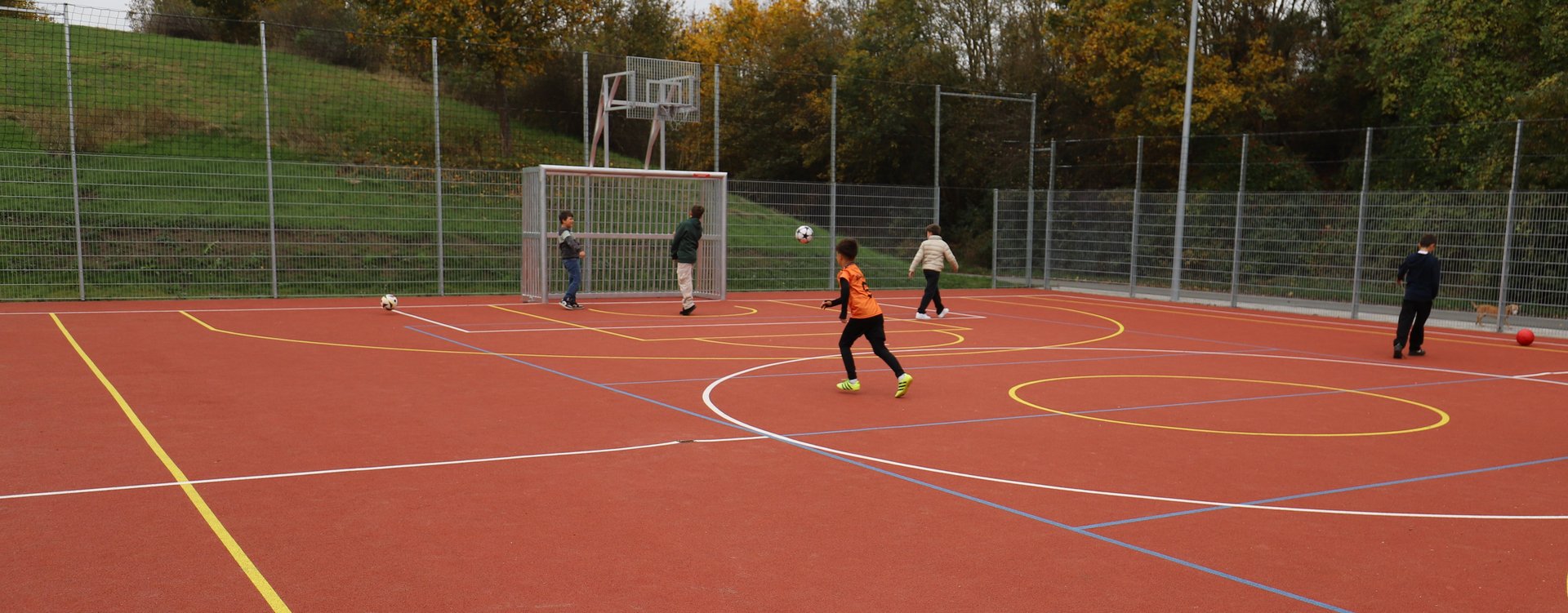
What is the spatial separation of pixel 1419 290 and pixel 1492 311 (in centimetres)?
546

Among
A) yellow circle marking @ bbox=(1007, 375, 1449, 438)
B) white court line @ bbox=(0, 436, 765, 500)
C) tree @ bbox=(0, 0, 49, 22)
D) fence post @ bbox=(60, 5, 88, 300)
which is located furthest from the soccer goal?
white court line @ bbox=(0, 436, 765, 500)

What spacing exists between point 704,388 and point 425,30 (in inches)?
740

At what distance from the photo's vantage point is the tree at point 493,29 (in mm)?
25219

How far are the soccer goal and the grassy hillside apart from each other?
193 cm

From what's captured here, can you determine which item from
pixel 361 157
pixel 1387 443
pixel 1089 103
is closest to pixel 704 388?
pixel 1387 443

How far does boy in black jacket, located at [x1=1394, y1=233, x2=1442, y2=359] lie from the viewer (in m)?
13.0

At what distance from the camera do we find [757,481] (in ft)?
20.6

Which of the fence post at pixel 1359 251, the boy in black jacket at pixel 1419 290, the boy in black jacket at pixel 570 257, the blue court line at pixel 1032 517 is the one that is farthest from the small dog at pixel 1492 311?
the blue court line at pixel 1032 517

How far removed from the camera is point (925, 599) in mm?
4406

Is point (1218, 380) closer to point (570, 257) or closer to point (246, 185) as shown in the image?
point (570, 257)

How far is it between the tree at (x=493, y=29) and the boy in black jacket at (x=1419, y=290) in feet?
57.2

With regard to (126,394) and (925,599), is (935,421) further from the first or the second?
(126,394)

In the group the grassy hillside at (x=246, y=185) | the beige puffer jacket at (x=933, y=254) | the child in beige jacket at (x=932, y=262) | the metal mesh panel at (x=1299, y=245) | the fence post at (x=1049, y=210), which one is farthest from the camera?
the fence post at (x=1049, y=210)

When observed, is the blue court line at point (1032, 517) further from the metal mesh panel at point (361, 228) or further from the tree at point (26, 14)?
the tree at point (26, 14)
